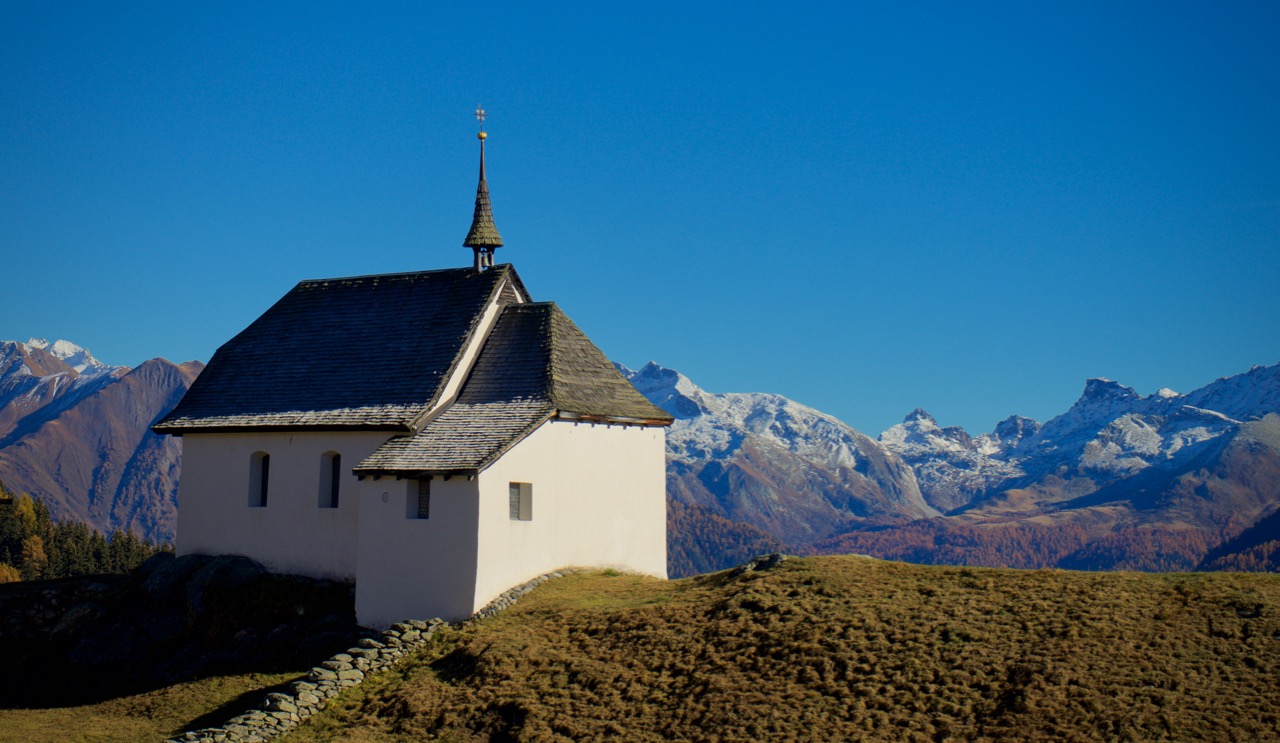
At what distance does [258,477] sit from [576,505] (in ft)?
40.5

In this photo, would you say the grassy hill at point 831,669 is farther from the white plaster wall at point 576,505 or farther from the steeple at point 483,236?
the steeple at point 483,236

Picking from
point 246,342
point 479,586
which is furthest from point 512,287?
point 479,586

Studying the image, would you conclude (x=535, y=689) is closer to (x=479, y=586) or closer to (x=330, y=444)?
(x=479, y=586)

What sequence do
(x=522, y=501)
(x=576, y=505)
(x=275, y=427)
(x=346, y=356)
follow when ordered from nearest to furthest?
(x=522, y=501) → (x=576, y=505) → (x=275, y=427) → (x=346, y=356)

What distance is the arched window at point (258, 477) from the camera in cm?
4303

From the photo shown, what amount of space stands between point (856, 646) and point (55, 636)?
29195 mm

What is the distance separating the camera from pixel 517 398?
40156 millimetres

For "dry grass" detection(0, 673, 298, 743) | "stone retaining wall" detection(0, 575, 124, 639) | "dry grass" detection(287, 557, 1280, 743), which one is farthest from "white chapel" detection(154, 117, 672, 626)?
"dry grass" detection(0, 673, 298, 743)

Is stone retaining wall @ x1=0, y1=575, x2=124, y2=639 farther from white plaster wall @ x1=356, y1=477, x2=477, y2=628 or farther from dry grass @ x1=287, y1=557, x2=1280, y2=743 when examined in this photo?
dry grass @ x1=287, y1=557, x2=1280, y2=743

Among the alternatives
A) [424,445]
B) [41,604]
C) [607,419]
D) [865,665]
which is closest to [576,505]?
[607,419]

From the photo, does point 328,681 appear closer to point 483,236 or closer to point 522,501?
point 522,501

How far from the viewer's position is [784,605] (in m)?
31.2

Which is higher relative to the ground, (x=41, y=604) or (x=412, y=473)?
(x=412, y=473)

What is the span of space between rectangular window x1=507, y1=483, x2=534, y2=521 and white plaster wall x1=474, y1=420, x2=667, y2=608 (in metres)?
0.17
